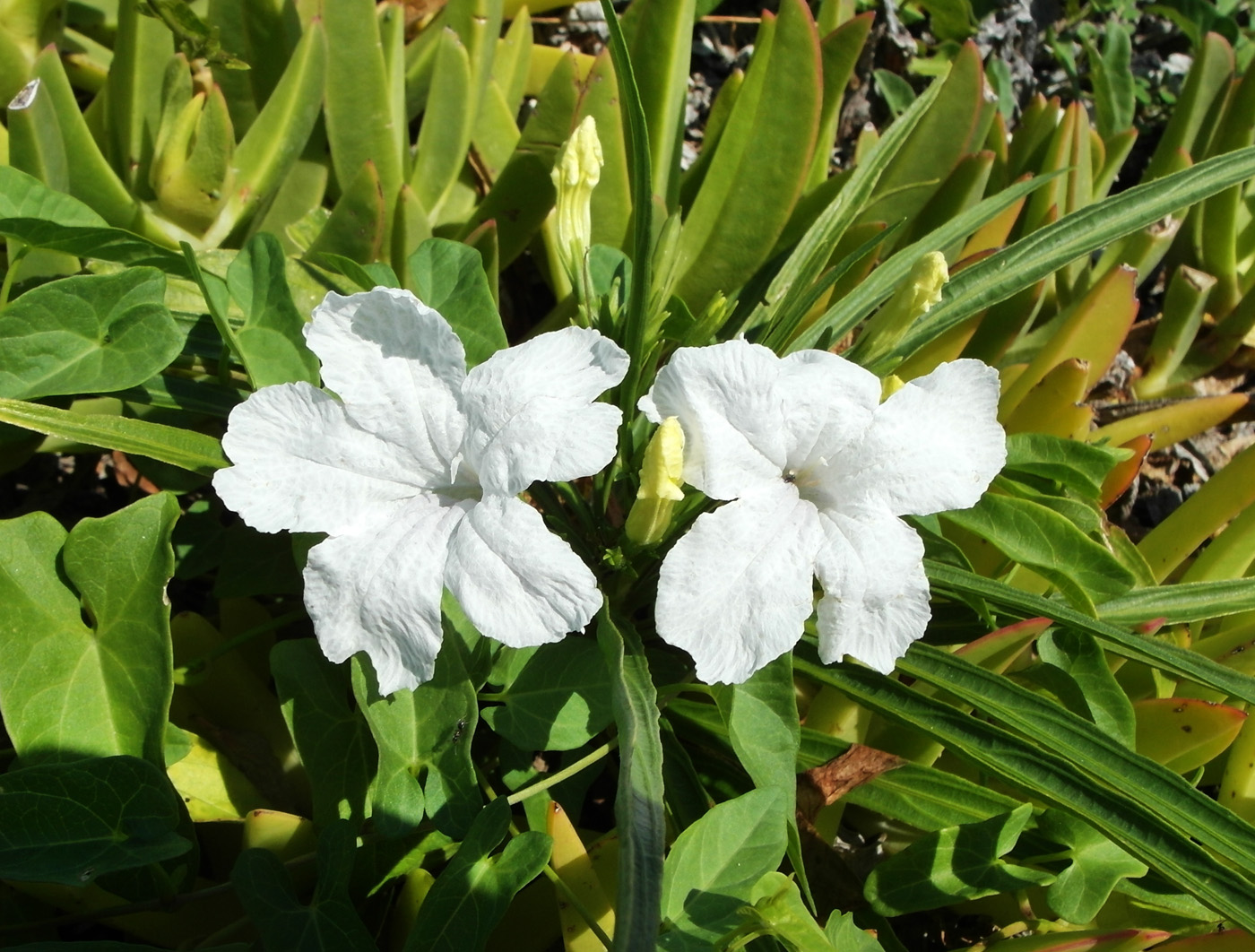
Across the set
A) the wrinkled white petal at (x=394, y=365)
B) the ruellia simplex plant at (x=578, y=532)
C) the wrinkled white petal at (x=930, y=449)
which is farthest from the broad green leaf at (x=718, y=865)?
the wrinkled white petal at (x=394, y=365)

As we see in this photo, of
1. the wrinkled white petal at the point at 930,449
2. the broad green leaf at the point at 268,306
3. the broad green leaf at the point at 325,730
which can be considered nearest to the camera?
the wrinkled white petal at the point at 930,449

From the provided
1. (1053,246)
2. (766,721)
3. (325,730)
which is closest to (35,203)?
(325,730)

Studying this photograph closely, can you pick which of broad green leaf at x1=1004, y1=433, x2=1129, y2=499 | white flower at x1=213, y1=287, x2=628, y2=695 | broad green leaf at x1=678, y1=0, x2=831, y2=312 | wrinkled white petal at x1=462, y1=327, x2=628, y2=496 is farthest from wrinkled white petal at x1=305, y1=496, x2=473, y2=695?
broad green leaf at x1=1004, y1=433, x2=1129, y2=499

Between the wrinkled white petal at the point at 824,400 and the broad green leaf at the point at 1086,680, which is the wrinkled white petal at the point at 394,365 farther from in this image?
the broad green leaf at the point at 1086,680

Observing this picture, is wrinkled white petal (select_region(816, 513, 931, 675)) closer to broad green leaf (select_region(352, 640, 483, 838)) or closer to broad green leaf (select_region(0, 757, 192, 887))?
broad green leaf (select_region(352, 640, 483, 838))

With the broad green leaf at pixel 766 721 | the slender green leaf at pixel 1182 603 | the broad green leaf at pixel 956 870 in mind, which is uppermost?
the slender green leaf at pixel 1182 603

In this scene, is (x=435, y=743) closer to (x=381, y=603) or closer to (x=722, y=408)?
(x=381, y=603)

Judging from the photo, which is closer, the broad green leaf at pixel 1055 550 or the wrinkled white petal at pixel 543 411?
the wrinkled white petal at pixel 543 411

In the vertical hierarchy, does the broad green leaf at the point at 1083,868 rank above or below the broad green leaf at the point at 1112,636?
below
